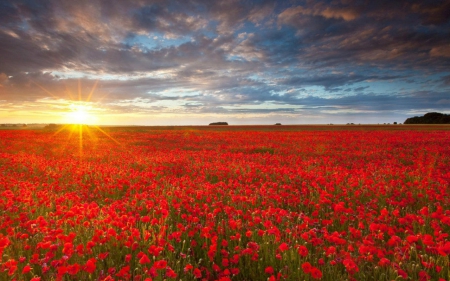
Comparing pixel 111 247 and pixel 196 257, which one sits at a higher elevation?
pixel 111 247

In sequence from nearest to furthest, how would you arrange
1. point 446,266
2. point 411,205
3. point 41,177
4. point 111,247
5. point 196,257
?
Answer: point 446,266, point 111,247, point 196,257, point 411,205, point 41,177

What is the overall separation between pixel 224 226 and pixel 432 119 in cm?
15058

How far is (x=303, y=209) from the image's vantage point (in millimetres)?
6457

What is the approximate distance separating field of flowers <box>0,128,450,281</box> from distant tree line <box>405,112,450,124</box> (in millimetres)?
130534

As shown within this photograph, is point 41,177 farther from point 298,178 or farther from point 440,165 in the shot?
point 440,165

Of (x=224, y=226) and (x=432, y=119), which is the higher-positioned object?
(x=432, y=119)

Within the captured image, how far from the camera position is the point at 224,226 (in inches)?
196

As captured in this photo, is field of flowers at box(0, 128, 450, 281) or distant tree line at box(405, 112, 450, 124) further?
distant tree line at box(405, 112, 450, 124)

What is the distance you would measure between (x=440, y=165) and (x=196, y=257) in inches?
446

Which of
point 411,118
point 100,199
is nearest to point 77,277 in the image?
point 100,199

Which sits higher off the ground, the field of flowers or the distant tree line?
the distant tree line

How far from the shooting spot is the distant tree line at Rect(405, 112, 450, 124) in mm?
111650

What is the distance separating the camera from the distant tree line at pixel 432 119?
112m

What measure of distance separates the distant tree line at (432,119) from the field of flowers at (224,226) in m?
131
